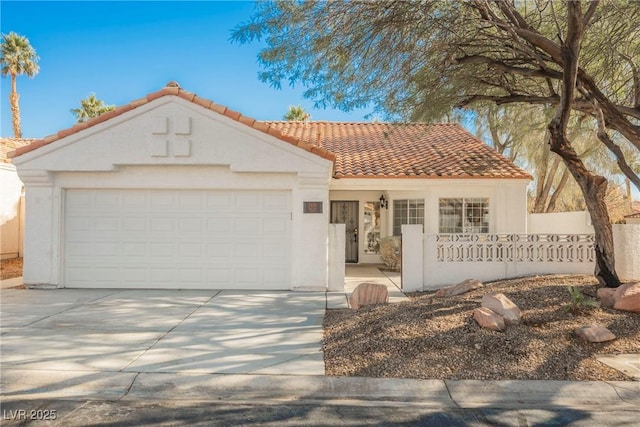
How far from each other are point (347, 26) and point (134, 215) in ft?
20.8

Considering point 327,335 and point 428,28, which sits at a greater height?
point 428,28

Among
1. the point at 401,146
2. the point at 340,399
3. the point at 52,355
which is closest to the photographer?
the point at 340,399

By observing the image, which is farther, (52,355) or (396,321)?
(396,321)

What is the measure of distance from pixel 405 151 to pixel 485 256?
633 cm

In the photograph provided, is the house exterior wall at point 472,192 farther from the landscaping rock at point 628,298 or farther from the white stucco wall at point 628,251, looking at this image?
the landscaping rock at point 628,298

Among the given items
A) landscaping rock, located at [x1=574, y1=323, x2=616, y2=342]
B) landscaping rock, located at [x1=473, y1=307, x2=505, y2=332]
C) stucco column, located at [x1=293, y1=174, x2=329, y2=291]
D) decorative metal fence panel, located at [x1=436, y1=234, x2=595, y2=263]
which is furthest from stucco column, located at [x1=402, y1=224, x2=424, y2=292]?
landscaping rock, located at [x1=574, y1=323, x2=616, y2=342]

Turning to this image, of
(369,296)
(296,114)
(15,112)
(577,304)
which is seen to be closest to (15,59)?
(15,112)

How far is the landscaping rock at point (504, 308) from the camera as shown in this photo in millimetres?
6070

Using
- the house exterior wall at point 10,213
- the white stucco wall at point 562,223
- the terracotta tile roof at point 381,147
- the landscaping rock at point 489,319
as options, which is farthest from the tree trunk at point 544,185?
the house exterior wall at point 10,213

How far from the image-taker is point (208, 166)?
9758 mm

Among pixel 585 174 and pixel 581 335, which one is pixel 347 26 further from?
pixel 581 335

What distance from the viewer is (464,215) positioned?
43.6 feet

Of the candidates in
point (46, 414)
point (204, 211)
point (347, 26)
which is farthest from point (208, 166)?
point (46, 414)

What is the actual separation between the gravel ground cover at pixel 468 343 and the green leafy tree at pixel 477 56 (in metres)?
2.10
